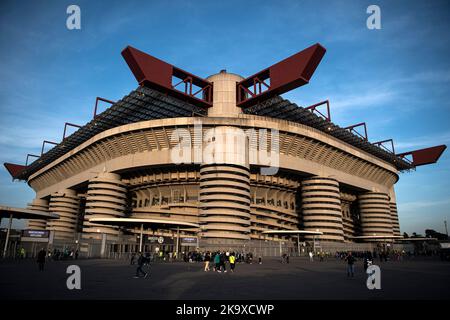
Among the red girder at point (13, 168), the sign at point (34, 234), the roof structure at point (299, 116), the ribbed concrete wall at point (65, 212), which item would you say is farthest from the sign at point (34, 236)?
the red girder at point (13, 168)

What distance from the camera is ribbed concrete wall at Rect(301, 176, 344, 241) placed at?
5931cm

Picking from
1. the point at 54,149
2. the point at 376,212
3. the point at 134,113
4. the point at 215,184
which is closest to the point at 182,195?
the point at 215,184

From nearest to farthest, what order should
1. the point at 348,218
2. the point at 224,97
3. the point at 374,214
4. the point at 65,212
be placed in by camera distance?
the point at 224,97 → the point at 65,212 → the point at 374,214 → the point at 348,218

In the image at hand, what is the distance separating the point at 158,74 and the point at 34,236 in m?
25.7

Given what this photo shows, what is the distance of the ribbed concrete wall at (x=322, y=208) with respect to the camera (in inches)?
2335

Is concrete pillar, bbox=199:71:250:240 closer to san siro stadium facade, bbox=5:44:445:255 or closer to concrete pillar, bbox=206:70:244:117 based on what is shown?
san siro stadium facade, bbox=5:44:445:255

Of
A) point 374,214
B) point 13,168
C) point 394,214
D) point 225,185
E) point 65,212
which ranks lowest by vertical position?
point 65,212

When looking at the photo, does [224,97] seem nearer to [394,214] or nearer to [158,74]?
[158,74]

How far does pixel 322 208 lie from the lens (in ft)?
197

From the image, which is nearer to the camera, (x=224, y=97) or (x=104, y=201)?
(x=224, y=97)

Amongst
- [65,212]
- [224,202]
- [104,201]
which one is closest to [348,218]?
[224,202]

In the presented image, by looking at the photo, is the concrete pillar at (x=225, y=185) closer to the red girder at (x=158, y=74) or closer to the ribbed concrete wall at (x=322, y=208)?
the red girder at (x=158, y=74)

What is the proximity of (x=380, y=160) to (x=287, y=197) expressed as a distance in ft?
87.2
